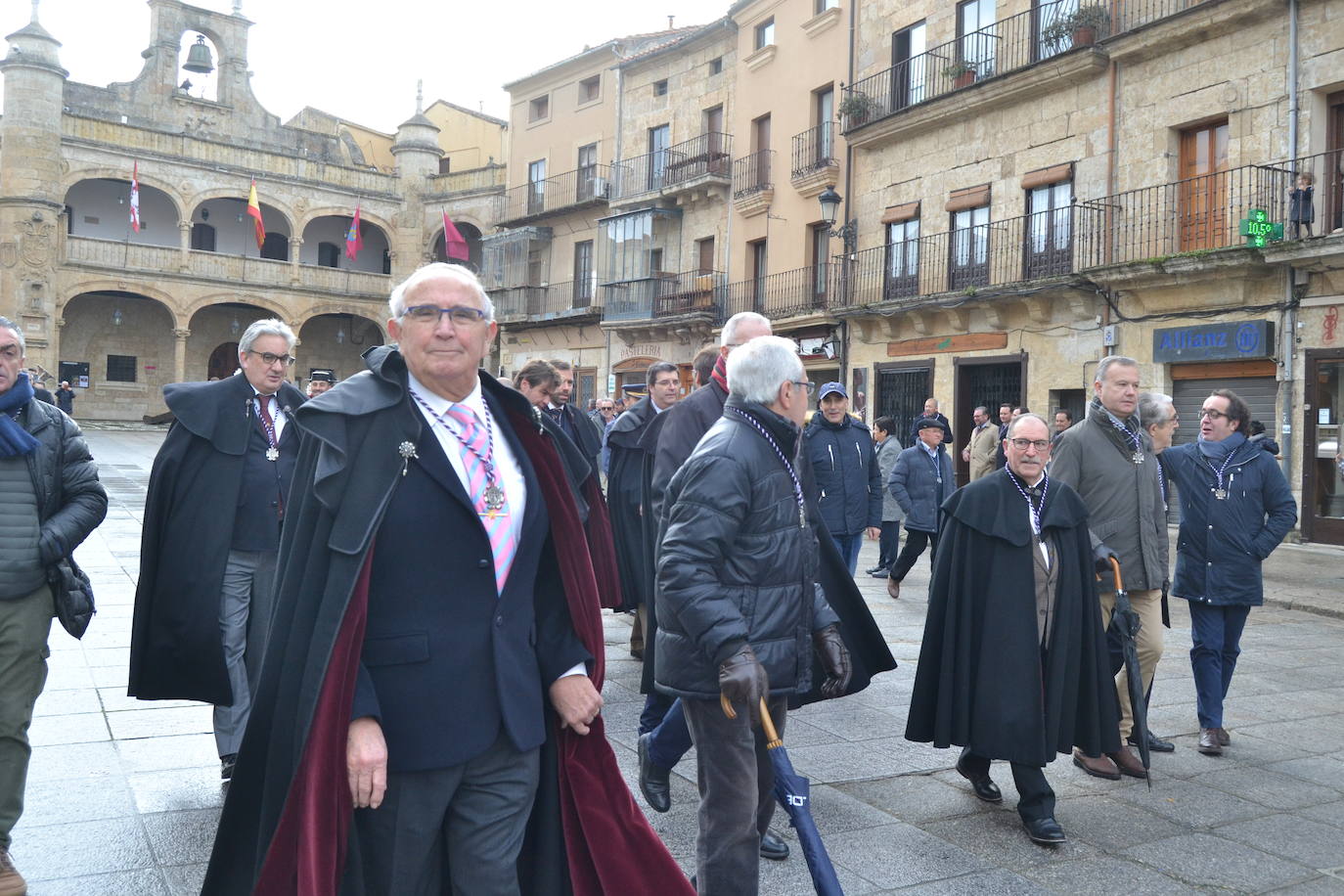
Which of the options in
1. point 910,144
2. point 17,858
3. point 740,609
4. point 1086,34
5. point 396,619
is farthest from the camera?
point 910,144

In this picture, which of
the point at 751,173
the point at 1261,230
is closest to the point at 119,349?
the point at 751,173

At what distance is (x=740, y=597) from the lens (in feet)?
11.0

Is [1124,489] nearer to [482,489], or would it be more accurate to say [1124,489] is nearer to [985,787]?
[985,787]

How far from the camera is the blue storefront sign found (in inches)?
621

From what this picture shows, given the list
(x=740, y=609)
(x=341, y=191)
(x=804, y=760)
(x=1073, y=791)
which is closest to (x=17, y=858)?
(x=740, y=609)

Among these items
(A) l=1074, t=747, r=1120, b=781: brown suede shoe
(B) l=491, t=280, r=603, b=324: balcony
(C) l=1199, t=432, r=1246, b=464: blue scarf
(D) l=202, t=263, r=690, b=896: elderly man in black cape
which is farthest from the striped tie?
(B) l=491, t=280, r=603, b=324: balcony

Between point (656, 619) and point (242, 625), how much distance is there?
2.13 metres

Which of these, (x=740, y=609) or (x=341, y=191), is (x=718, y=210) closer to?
(x=341, y=191)

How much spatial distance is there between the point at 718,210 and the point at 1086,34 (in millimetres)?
12133

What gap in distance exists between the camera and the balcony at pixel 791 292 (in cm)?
2470

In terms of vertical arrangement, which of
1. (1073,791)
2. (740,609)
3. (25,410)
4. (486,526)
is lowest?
(1073,791)

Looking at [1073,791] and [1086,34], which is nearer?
[1073,791]

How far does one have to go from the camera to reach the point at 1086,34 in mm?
18406

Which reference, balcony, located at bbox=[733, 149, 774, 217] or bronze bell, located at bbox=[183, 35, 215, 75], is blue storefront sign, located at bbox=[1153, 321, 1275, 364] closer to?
balcony, located at bbox=[733, 149, 774, 217]
